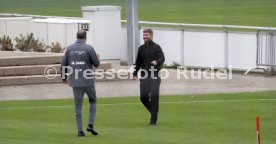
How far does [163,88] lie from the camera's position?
21.2 metres

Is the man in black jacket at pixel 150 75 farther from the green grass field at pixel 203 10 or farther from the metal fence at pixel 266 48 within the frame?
the green grass field at pixel 203 10

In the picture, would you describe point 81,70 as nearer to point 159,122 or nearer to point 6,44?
point 159,122

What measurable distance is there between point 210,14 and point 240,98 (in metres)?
14.3

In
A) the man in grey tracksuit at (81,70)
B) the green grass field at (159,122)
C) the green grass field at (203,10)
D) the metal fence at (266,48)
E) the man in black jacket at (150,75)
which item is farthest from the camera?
the green grass field at (203,10)

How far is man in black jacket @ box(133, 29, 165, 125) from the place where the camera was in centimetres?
1528

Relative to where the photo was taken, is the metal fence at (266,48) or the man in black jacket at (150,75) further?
the metal fence at (266,48)

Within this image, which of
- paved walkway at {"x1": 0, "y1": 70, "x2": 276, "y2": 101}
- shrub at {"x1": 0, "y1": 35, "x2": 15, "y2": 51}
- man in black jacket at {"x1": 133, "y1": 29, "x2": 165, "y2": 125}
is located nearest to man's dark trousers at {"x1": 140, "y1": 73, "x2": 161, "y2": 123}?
man in black jacket at {"x1": 133, "y1": 29, "x2": 165, "y2": 125}

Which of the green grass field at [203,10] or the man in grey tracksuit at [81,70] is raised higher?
the green grass field at [203,10]

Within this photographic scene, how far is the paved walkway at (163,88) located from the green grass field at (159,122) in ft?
2.90

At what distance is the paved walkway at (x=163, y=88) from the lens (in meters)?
20.2

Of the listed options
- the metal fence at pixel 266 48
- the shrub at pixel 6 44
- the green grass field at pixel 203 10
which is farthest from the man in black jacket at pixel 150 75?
the green grass field at pixel 203 10

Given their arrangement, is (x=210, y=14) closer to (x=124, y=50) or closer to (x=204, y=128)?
(x=124, y=50)

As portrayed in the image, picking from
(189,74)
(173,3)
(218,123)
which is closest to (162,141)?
(218,123)

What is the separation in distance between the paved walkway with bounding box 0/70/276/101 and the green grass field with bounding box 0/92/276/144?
88cm
